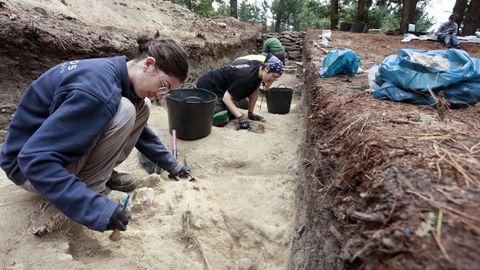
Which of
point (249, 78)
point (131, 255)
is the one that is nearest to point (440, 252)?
point (131, 255)

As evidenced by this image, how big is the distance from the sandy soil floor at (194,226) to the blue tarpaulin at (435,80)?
1280 millimetres

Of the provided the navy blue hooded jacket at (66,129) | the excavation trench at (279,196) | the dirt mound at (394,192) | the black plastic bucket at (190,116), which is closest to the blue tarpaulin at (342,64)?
the excavation trench at (279,196)

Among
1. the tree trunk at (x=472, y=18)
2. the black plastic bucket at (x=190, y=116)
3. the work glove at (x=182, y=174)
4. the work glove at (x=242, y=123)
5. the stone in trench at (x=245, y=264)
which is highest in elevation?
the tree trunk at (x=472, y=18)

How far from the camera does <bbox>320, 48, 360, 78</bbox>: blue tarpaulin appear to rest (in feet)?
11.9

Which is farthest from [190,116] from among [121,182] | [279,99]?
[279,99]

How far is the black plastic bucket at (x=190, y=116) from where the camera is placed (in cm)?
363

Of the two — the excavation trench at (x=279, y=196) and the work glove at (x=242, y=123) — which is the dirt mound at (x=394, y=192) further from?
the work glove at (x=242, y=123)

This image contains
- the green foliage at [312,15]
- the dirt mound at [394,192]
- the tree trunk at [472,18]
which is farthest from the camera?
the green foliage at [312,15]

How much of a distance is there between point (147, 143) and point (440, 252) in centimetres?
211

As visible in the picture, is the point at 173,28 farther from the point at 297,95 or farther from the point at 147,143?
the point at 147,143

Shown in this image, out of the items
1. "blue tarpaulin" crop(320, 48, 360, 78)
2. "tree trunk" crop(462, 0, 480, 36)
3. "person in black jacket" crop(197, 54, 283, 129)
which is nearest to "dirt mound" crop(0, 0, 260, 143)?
"person in black jacket" crop(197, 54, 283, 129)

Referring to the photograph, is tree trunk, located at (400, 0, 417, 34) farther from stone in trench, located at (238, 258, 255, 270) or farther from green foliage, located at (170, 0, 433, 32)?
stone in trench, located at (238, 258, 255, 270)

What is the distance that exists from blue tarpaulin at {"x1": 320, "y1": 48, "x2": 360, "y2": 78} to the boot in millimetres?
2424

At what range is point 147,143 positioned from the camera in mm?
2467
